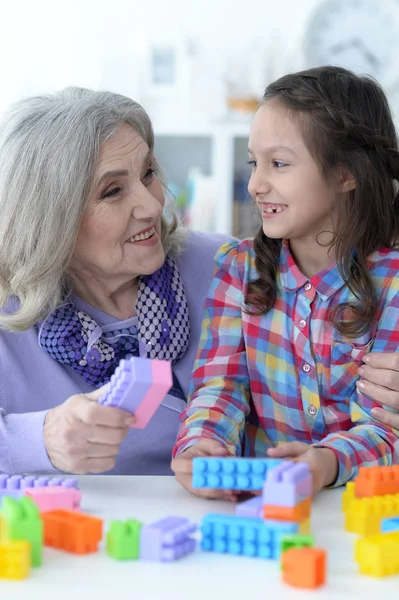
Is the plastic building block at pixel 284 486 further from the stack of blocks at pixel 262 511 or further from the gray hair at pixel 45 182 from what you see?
the gray hair at pixel 45 182

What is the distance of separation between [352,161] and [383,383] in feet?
1.32

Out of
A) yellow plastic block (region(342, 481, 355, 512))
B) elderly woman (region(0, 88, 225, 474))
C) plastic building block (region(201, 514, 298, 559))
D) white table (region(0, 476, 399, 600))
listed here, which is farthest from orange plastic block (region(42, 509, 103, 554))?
elderly woman (region(0, 88, 225, 474))

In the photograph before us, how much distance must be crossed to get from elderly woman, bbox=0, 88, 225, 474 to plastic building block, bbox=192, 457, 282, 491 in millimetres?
493

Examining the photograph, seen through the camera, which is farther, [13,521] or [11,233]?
[11,233]

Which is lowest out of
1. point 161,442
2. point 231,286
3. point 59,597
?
point 59,597

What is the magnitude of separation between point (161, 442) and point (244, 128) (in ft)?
6.86

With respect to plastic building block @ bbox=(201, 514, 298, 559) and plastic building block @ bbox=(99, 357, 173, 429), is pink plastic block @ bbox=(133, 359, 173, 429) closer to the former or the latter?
plastic building block @ bbox=(99, 357, 173, 429)

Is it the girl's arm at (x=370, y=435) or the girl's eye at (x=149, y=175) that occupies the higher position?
the girl's eye at (x=149, y=175)

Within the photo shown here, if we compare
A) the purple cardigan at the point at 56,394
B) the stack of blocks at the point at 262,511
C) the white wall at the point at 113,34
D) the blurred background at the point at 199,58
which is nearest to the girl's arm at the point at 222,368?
the purple cardigan at the point at 56,394

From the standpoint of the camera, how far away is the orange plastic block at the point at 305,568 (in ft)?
3.02

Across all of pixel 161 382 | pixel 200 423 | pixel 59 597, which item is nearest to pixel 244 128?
pixel 200 423

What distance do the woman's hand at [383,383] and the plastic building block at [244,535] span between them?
47cm

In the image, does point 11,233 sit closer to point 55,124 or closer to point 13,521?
point 55,124

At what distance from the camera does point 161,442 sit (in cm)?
167
